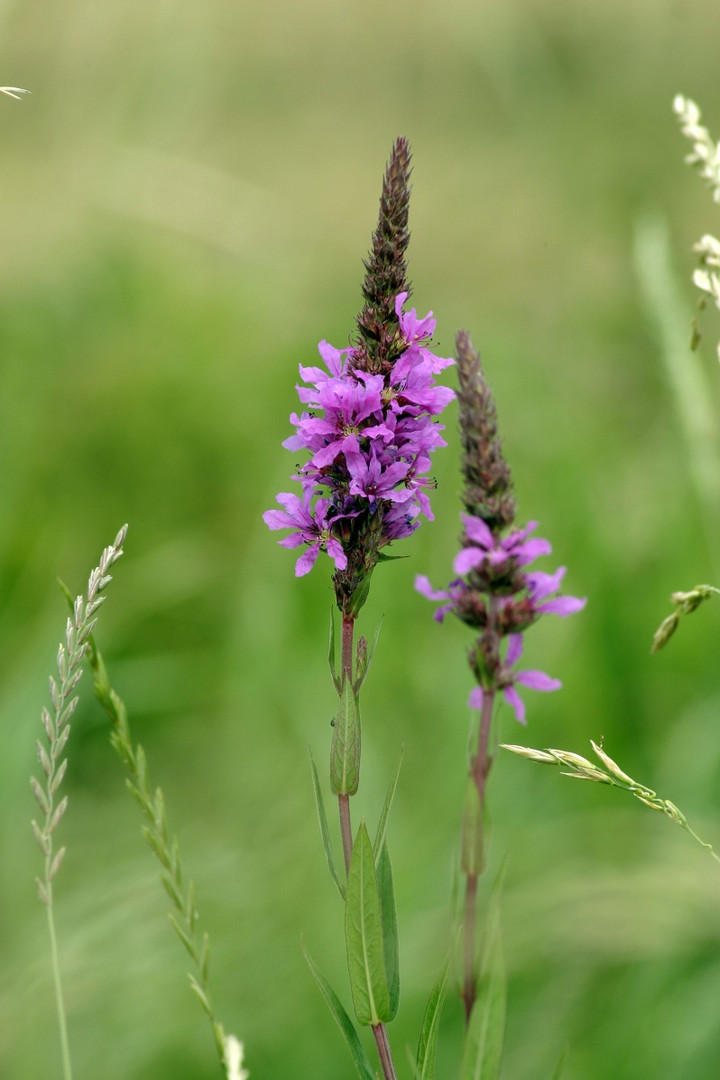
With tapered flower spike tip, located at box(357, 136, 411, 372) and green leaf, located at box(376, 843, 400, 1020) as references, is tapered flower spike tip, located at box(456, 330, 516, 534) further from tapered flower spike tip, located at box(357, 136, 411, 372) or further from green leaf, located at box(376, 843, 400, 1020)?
green leaf, located at box(376, 843, 400, 1020)

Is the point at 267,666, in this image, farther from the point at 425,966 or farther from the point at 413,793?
the point at 425,966

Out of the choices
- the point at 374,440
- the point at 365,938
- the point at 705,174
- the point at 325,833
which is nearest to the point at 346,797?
the point at 325,833

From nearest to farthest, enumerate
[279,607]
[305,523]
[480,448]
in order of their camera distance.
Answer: [480,448], [305,523], [279,607]

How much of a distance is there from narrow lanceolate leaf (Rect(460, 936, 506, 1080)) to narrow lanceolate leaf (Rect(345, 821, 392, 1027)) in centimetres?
13

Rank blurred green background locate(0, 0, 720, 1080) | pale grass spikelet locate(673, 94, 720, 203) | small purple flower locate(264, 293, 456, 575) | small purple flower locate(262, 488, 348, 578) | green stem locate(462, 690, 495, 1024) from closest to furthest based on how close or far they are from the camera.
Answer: green stem locate(462, 690, 495, 1024), small purple flower locate(264, 293, 456, 575), small purple flower locate(262, 488, 348, 578), pale grass spikelet locate(673, 94, 720, 203), blurred green background locate(0, 0, 720, 1080)

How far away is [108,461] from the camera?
5.32 m

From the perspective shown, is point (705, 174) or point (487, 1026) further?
point (705, 174)

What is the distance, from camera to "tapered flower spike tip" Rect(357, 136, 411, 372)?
1.27 m

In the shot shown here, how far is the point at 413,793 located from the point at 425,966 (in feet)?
3.71

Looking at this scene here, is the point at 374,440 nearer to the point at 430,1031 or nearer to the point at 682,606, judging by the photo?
the point at 682,606

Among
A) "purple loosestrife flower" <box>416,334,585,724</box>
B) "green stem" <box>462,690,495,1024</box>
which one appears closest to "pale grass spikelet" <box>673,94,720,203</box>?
"purple loosestrife flower" <box>416,334,585,724</box>

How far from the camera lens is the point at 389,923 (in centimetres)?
136

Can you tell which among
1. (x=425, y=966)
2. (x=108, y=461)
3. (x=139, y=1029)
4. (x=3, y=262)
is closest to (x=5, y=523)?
(x=108, y=461)

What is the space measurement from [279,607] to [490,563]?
3.20 m
